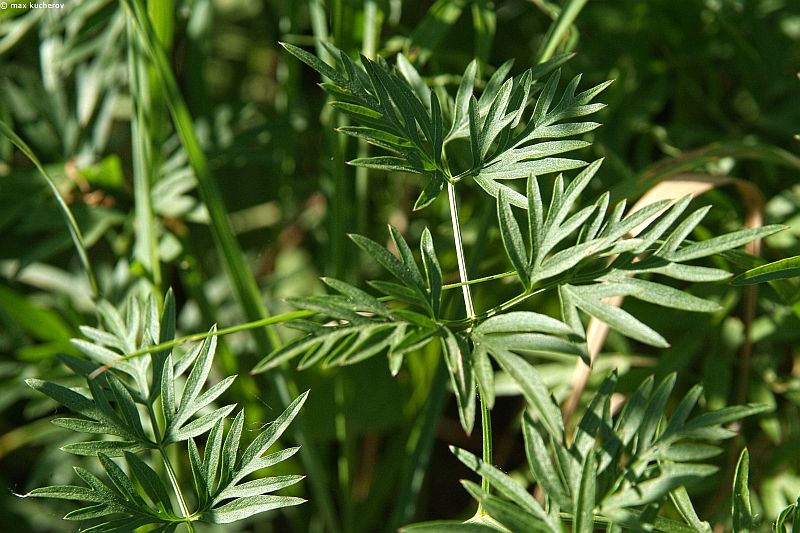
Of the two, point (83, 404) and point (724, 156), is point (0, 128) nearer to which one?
point (83, 404)

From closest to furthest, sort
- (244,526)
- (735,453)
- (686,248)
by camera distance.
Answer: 1. (686,248)
2. (735,453)
3. (244,526)

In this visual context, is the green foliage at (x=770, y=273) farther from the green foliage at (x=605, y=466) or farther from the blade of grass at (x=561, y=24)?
the blade of grass at (x=561, y=24)

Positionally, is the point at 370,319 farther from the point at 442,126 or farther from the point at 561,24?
the point at 561,24

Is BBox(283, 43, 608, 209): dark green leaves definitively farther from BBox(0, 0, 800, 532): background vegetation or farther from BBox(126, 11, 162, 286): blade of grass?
BBox(126, 11, 162, 286): blade of grass

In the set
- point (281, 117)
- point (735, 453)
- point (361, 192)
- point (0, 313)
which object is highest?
point (281, 117)

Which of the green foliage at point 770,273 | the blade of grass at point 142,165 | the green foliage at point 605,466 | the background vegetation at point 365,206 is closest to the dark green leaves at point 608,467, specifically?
the green foliage at point 605,466

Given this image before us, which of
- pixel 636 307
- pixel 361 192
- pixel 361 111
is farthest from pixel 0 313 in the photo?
pixel 636 307

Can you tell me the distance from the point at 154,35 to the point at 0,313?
57 cm

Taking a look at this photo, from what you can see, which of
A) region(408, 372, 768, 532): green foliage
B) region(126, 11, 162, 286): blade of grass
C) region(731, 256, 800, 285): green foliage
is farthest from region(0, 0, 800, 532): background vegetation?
region(408, 372, 768, 532): green foliage

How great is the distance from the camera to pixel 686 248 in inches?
22.9

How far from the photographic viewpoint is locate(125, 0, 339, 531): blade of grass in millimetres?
890

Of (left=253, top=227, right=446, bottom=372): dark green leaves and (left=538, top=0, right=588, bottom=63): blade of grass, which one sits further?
(left=538, top=0, right=588, bottom=63): blade of grass

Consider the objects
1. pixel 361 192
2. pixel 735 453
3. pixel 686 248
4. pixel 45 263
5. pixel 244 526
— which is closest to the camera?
pixel 686 248

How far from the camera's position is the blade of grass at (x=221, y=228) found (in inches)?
35.0
